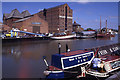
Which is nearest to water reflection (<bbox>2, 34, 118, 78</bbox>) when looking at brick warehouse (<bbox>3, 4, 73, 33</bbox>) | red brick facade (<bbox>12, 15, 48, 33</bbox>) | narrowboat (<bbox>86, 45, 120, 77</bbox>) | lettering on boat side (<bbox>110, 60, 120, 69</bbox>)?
narrowboat (<bbox>86, 45, 120, 77</bbox>)

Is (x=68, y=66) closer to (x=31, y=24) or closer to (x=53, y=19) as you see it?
(x=31, y=24)

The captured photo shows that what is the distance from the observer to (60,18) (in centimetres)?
8431

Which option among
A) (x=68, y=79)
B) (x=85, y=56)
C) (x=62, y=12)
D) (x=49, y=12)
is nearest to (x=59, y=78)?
(x=68, y=79)

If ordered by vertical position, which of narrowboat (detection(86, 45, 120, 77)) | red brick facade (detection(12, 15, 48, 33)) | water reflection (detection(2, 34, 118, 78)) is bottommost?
water reflection (detection(2, 34, 118, 78))

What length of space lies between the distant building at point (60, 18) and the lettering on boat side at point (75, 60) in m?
72.6

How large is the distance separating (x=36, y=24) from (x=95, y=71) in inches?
2594

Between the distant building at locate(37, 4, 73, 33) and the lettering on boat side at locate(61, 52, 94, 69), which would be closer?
the lettering on boat side at locate(61, 52, 94, 69)

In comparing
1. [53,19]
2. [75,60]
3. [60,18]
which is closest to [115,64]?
[75,60]

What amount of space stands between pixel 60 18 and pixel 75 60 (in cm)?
7531

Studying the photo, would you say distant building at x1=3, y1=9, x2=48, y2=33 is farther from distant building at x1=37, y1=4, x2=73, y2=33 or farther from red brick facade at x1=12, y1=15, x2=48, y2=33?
distant building at x1=37, y1=4, x2=73, y2=33

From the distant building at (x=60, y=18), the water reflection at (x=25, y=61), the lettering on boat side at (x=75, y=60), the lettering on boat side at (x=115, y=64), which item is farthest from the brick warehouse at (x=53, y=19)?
the lettering on boat side at (x=115, y=64)

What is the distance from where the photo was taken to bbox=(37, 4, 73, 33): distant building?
276 feet

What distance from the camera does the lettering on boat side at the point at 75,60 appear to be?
Result: 10703 millimetres

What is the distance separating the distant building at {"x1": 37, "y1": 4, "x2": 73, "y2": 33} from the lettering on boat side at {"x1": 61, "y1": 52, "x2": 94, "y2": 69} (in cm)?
7259
